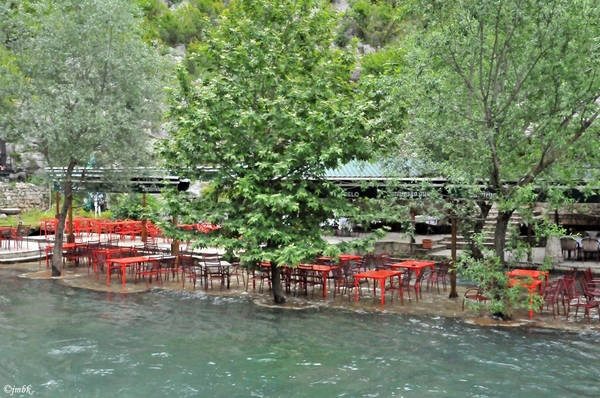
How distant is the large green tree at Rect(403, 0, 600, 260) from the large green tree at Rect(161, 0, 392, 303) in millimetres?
1603

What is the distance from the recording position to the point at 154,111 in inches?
688

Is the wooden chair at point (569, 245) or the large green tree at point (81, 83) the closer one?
the large green tree at point (81, 83)

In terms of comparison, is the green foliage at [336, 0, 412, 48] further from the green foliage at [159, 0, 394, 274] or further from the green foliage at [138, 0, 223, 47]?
the green foliage at [159, 0, 394, 274]

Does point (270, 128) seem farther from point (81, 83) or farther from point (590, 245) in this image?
point (590, 245)

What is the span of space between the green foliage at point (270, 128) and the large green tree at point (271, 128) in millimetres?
24

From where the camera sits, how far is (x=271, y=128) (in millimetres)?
13094

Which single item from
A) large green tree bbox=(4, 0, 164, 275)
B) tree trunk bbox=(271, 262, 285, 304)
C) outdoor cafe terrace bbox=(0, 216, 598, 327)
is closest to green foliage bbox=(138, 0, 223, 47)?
outdoor cafe terrace bbox=(0, 216, 598, 327)

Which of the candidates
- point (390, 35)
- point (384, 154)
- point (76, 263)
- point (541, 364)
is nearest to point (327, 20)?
point (384, 154)

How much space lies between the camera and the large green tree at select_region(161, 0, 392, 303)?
12.5m

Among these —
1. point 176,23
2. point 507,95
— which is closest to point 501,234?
point 507,95

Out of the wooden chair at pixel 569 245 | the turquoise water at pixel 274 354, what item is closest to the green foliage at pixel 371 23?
the wooden chair at pixel 569 245

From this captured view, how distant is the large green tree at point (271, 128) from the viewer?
12.5 meters

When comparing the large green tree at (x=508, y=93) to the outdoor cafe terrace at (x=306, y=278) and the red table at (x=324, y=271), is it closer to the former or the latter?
the outdoor cafe terrace at (x=306, y=278)

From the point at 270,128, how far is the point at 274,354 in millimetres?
5351
